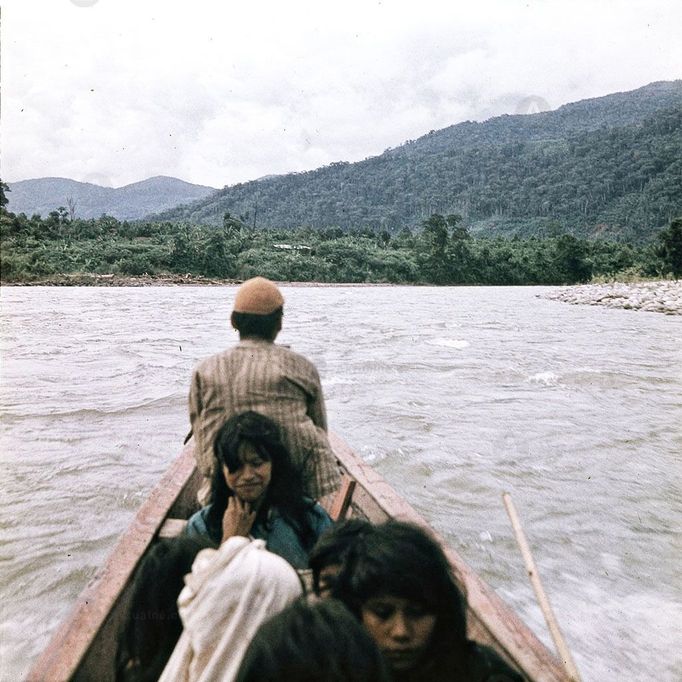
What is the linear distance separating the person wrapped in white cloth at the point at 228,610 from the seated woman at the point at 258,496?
1.69 feet

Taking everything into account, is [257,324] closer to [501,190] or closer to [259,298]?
[259,298]

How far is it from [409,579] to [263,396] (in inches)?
30.6

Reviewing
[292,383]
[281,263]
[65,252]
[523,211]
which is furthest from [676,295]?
[523,211]

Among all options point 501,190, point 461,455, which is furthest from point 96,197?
point 461,455

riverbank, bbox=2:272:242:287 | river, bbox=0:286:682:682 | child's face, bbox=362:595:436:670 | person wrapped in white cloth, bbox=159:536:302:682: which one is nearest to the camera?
person wrapped in white cloth, bbox=159:536:302:682

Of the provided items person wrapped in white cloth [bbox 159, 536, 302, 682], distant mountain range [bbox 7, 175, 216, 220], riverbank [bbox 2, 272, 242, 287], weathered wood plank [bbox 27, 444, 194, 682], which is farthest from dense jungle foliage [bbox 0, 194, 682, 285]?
distant mountain range [bbox 7, 175, 216, 220]

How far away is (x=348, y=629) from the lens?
78cm

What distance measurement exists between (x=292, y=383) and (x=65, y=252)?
111ft

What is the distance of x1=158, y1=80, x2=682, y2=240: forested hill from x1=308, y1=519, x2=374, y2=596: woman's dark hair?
57.0 m

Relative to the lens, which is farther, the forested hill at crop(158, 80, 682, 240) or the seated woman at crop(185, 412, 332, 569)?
the forested hill at crop(158, 80, 682, 240)

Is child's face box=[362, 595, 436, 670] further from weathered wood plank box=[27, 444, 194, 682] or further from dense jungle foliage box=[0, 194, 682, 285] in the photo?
dense jungle foliage box=[0, 194, 682, 285]

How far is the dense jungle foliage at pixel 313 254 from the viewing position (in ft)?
110

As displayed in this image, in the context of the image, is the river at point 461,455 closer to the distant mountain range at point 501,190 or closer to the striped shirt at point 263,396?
the striped shirt at point 263,396

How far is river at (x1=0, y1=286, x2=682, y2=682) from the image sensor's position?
2.92 m
